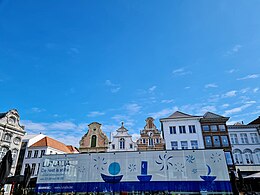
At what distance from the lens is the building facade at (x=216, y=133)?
31.8 metres

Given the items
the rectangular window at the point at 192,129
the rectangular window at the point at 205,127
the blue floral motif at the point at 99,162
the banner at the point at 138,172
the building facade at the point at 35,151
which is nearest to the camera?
the banner at the point at 138,172

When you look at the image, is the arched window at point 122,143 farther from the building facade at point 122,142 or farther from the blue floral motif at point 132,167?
the blue floral motif at point 132,167

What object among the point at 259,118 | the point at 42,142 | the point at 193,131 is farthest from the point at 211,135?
the point at 42,142

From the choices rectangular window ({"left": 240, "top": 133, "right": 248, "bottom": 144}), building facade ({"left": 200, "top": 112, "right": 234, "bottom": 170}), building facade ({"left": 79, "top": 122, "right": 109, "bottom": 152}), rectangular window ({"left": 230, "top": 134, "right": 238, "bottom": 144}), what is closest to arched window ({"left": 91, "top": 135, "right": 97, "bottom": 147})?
building facade ({"left": 79, "top": 122, "right": 109, "bottom": 152})

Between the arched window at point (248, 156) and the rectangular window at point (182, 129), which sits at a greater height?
the rectangular window at point (182, 129)

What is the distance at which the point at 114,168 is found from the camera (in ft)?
56.2

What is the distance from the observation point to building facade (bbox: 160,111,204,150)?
32.2 metres

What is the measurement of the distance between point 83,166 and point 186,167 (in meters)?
9.08

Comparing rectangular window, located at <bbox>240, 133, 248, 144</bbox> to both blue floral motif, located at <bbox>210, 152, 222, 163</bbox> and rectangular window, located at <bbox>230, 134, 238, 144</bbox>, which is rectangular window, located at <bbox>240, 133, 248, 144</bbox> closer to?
rectangular window, located at <bbox>230, 134, 238, 144</bbox>

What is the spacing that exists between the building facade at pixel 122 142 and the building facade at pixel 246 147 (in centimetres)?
1666

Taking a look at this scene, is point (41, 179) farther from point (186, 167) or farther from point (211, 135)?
point (211, 135)

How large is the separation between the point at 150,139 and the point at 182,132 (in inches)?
224

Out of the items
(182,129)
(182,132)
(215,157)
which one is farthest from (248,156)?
(215,157)

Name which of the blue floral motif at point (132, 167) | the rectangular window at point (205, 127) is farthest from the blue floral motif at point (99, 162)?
the rectangular window at point (205, 127)
